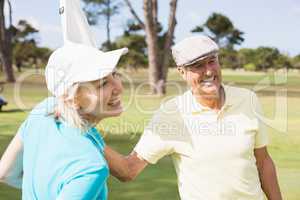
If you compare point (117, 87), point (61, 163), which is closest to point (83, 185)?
point (61, 163)

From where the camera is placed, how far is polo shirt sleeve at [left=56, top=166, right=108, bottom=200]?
3.49 ft

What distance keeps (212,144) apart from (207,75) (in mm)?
313

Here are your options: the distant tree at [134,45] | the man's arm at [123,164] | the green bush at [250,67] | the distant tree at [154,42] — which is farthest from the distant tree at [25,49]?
the man's arm at [123,164]

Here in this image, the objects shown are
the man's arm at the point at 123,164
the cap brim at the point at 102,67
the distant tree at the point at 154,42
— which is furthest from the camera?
the distant tree at the point at 154,42

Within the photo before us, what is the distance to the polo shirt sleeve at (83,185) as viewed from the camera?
1062 millimetres

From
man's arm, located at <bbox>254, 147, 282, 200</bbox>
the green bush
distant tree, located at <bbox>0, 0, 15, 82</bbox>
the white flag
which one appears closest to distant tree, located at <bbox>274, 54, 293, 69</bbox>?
the green bush

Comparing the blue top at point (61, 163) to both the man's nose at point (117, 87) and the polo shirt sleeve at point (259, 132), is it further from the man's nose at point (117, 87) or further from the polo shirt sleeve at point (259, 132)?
the polo shirt sleeve at point (259, 132)

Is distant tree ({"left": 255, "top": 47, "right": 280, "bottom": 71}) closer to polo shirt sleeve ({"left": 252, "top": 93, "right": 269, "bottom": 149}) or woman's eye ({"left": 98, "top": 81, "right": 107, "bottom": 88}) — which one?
polo shirt sleeve ({"left": 252, "top": 93, "right": 269, "bottom": 149})

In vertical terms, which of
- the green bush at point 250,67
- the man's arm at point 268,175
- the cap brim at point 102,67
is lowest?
the man's arm at point 268,175

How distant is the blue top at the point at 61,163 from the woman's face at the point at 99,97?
2.2 inches

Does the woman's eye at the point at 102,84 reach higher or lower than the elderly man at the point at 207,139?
higher

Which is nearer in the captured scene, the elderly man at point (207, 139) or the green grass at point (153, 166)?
the elderly man at point (207, 139)

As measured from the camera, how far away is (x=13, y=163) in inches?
57.3

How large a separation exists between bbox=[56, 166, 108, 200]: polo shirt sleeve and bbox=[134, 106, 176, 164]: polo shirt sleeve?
0.97 m
